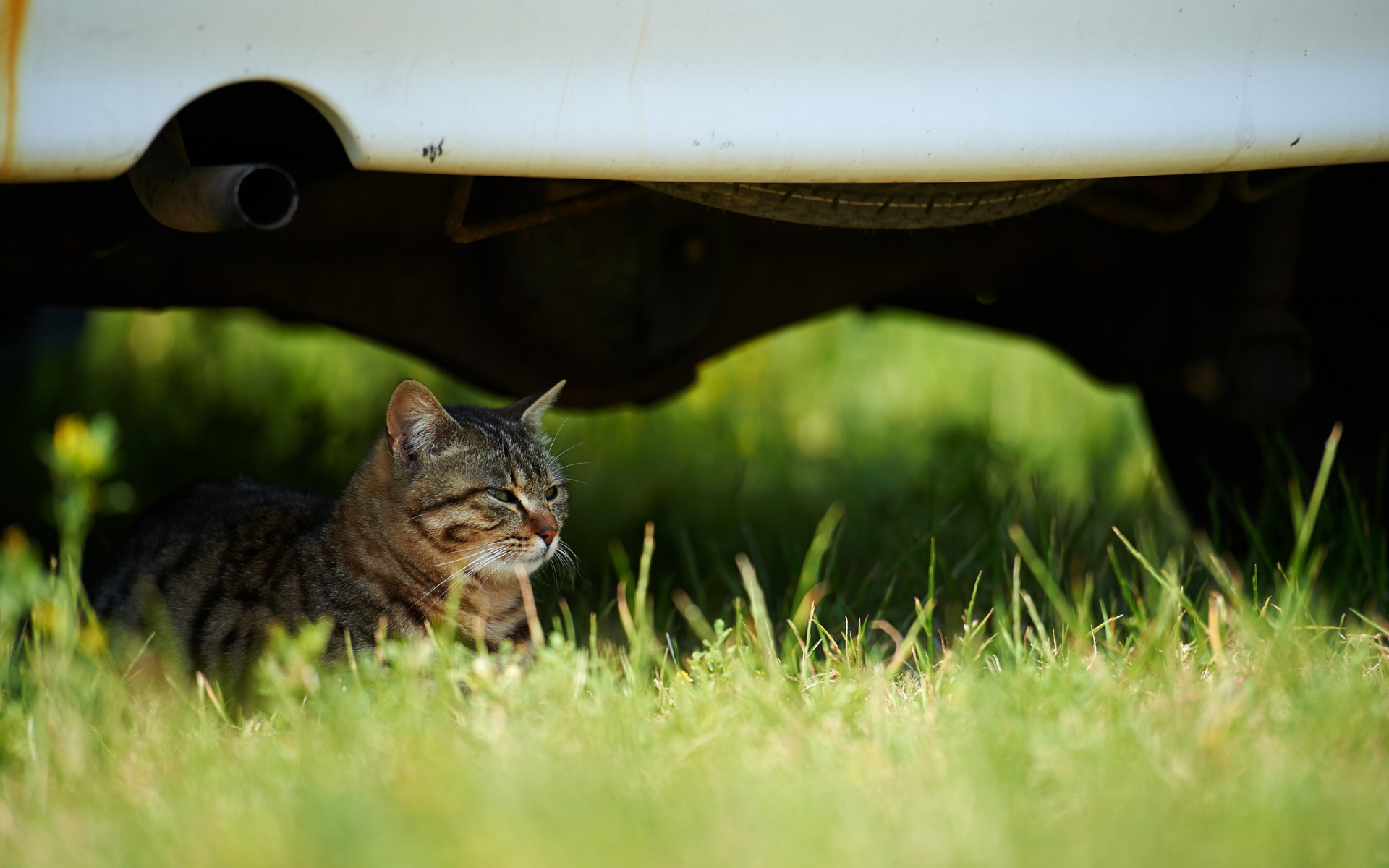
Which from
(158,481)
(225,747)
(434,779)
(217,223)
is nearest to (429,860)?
(434,779)

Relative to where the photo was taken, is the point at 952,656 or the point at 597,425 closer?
the point at 952,656

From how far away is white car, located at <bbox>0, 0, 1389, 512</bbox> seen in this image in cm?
138

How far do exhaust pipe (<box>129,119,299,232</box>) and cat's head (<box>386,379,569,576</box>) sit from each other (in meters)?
0.64

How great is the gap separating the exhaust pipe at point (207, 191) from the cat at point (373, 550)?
0.64m

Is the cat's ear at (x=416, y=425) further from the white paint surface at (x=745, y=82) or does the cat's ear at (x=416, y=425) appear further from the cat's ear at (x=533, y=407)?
the white paint surface at (x=745, y=82)

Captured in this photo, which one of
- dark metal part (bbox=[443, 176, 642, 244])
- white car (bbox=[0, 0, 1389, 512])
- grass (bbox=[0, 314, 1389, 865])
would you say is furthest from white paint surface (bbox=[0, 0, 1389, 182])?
grass (bbox=[0, 314, 1389, 865])

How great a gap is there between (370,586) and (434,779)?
0.81 m

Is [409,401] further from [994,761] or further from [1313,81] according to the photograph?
[1313,81]

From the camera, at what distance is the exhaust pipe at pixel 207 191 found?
1.41 m

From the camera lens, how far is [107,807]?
1317mm

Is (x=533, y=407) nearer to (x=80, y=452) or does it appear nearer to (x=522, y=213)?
(x=522, y=213)

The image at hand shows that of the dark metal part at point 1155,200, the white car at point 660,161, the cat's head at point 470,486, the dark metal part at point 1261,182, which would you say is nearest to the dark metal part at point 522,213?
the white car at point 660,161

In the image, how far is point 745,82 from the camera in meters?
1.52

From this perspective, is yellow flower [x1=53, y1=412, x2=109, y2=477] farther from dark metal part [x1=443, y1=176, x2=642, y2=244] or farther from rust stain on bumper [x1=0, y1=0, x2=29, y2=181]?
dark metal part [x1=443, y1=176, x2=642, y2=244]
